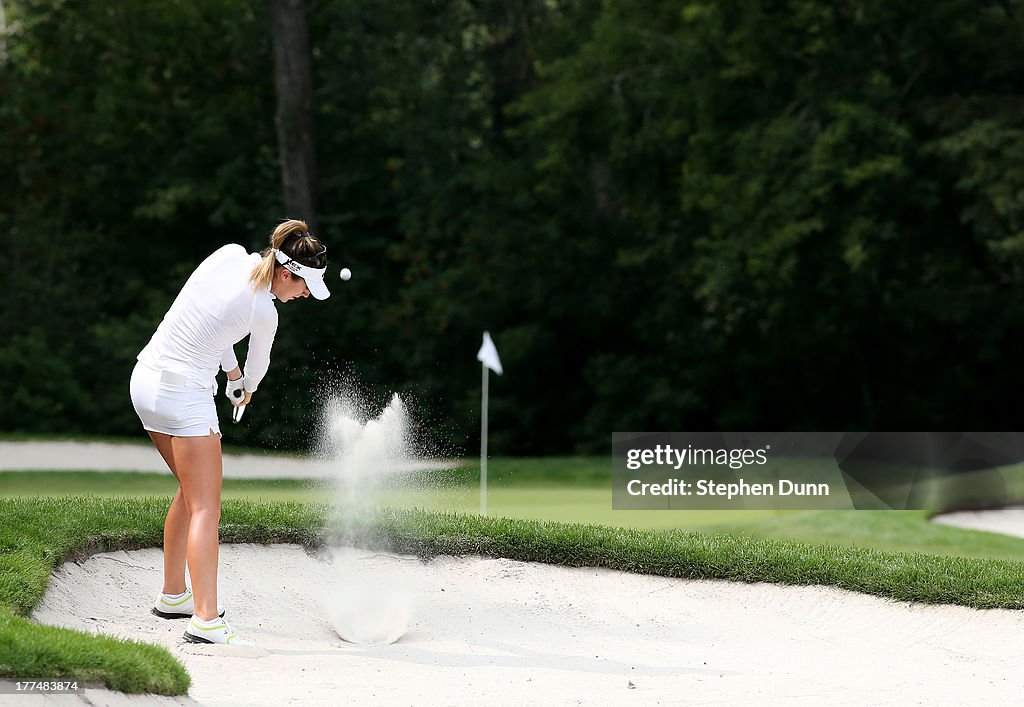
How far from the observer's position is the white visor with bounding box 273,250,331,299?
5461 millimetres

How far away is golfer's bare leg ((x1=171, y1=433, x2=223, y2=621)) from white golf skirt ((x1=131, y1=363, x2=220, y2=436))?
55mm

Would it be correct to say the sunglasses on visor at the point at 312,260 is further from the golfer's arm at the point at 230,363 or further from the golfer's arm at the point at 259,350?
the golfer's arm at the point at 230,363

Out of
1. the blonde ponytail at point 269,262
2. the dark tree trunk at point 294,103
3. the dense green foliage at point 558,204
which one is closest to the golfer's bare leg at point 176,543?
the blonde ponytail at point 269,262

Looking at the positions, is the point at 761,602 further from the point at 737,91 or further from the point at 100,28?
the point at 100,28

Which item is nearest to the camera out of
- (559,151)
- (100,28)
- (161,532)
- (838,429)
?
(161,532)

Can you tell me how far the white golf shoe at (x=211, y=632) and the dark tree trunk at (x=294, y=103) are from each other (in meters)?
15.9

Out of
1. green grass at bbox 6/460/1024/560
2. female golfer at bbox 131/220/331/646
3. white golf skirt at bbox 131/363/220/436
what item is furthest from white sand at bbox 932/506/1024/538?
white golf skirt at bbox 131/363/220/436

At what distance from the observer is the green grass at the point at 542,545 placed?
23.9ft

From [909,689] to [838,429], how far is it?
15962 millimetres

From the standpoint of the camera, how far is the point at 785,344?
20328mm

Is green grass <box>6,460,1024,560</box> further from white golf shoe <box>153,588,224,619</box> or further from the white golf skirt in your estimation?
the white golf skirt

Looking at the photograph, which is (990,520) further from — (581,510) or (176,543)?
(176,543)

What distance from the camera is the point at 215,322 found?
5.39m

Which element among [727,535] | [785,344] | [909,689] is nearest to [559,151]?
[785,344]
